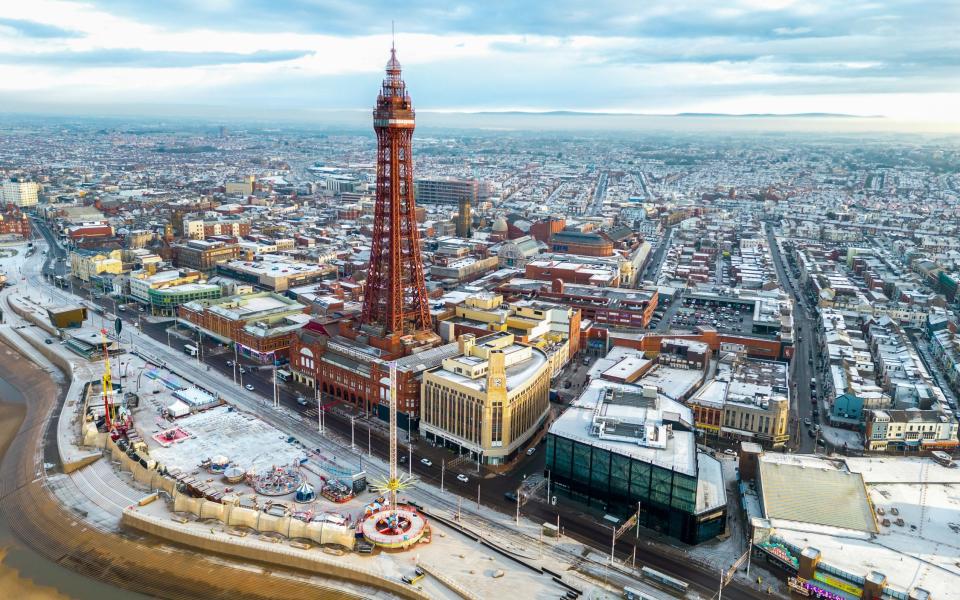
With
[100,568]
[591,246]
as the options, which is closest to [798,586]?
[100,568]

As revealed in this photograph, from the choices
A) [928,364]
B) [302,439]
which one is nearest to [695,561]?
[302,439]

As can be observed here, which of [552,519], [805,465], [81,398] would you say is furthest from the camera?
[81,398]

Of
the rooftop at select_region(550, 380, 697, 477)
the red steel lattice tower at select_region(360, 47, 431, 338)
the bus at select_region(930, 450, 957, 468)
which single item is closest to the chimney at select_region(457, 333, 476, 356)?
the red steel lattice tower at select_region(360, 47, 431, 338)

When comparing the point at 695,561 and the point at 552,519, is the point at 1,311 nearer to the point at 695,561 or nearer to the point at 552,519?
the point at 552,519

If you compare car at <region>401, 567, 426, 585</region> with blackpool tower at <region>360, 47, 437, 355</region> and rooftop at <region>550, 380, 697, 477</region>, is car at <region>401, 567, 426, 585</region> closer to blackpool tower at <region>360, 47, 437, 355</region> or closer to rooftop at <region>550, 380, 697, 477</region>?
rooftop at <region>550, 380, 697, 477</region>

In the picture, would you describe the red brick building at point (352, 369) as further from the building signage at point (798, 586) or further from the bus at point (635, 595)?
the building signage at point (798, 586)

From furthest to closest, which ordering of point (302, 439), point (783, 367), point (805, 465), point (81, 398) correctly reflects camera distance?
point (783, 367) → point (81, 398) → point (302, 439) → point (805, 465)

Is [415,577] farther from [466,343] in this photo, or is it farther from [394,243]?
[394,243]

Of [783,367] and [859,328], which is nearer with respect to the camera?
[783,367]
